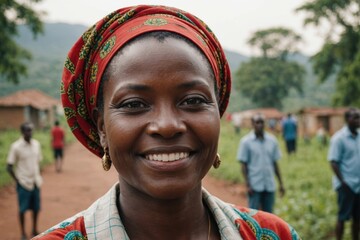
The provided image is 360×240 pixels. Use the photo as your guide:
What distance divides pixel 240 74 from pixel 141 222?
45794mm

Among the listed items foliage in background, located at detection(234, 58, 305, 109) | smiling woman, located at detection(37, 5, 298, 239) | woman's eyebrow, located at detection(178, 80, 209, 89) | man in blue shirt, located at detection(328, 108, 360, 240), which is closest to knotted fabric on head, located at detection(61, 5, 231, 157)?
smiling woman, located at detection(37, 5, 298, 239)

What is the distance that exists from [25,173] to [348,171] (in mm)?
4518

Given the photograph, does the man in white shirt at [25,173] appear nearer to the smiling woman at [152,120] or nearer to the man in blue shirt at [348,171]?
the man in blue shirt at [348,171]

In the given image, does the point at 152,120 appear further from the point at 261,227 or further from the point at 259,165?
the point at 259,165

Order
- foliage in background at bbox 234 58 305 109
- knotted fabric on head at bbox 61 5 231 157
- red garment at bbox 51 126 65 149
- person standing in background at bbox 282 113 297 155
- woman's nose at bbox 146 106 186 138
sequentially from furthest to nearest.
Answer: foliage in background at bbox 234 58 305 109 → person standing in background at bbox 282 113 297 155 → red garment at bbox 51 126 65 149 → knotted fabric on head at bbox 61 5 231 157 → woman's nose at bbox 146 106 186 138

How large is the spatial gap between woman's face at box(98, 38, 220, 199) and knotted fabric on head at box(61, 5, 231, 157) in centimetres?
6

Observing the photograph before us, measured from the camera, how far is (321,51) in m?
24.4

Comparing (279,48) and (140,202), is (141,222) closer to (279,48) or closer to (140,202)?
(140,202)

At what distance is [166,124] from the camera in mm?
1156

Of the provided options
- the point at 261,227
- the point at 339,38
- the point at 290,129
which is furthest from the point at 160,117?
the point at 339,38

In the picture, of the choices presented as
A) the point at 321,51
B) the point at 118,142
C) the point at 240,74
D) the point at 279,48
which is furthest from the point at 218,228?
the point at 279,48

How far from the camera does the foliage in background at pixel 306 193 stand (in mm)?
5744

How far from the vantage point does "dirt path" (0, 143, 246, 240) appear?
6.66m

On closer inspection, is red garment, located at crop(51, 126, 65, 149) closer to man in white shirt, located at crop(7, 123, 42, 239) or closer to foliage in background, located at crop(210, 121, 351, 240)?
foliage in background, located at crop(210, 121, 351, 240)
